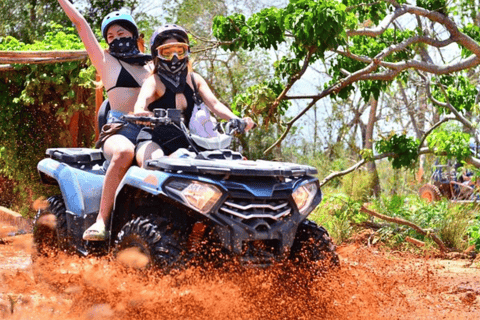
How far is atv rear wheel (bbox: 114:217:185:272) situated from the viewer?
397 cm

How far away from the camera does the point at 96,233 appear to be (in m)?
4.61

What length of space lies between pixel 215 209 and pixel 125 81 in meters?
1.70

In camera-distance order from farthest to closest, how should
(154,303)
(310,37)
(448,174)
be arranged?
1. (448,174)
2. (310,37)
3. (154,303)

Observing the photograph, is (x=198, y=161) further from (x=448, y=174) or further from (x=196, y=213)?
(x=448, y=174)

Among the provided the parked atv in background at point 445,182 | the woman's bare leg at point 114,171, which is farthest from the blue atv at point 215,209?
the parked atv in background at point 445,182

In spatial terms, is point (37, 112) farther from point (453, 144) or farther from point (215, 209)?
point (215, 209)

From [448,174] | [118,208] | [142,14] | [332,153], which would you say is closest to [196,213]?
[118,208]

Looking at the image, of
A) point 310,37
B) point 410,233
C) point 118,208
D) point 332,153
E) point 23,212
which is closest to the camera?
point 118,208

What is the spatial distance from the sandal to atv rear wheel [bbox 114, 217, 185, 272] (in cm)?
47

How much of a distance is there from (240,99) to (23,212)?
338 cm

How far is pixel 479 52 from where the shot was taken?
371 inches

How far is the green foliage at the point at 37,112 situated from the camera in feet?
34.2

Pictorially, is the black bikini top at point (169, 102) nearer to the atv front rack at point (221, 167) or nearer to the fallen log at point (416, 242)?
the atv front rack at point (221, 167)

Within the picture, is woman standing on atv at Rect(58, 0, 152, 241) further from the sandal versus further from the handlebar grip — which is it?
the handlebar grip
